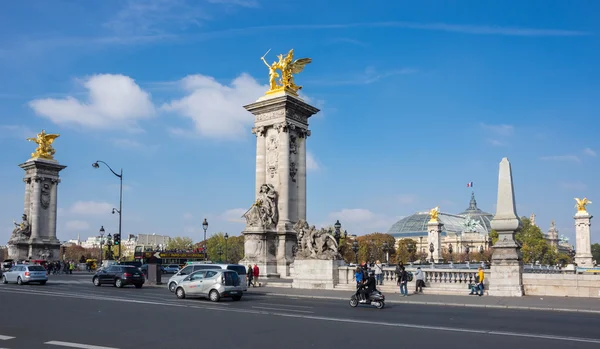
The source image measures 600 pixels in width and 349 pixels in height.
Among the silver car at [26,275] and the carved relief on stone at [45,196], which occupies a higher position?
the carved relief on stone at [45,196]

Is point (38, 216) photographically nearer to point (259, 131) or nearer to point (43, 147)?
point (43, 147)

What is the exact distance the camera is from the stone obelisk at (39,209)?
72.4 m

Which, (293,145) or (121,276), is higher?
(293,145)

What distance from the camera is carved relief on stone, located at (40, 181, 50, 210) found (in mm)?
73875

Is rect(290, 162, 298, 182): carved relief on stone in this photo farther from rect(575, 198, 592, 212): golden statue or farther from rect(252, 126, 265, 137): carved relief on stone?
rect(575, 198, 592, 212): golden statue

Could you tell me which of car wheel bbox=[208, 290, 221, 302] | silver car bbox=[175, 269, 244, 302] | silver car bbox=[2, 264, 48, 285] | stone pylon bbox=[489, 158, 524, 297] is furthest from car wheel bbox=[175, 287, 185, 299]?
silver car bbox=[2, 264, 48, 285]

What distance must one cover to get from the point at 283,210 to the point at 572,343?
110 ft

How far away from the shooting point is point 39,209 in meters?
73.3

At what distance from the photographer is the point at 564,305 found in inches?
936

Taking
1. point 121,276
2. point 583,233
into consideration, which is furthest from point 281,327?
point 583,233

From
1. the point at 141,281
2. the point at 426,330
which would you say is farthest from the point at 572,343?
the point at 141,281

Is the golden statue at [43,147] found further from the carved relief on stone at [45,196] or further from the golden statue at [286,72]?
the golden statue at [286,72]

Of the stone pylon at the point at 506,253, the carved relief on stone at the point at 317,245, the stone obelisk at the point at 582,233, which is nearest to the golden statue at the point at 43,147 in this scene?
the carved relief on stone at the point at 317,245

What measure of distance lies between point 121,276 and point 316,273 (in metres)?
13.3
